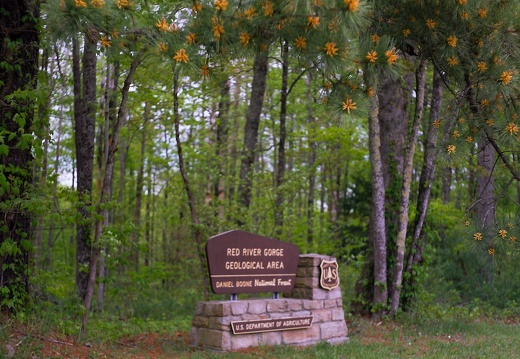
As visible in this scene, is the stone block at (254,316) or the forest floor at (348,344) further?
the stone block at (254,316)

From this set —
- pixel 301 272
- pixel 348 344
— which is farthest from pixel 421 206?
pixel 348 344

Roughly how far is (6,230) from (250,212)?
677cm

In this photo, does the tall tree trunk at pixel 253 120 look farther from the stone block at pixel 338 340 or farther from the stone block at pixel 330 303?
the stone block at pixel 338 340

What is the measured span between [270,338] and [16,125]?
4391mm

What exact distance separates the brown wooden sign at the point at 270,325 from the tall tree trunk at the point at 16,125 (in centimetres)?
276

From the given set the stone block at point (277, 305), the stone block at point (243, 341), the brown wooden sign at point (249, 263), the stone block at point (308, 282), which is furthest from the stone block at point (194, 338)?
the stone block at point (308, 282)

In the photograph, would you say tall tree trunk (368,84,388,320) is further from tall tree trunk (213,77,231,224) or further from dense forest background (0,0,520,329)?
tall tree trunk (213,77,231,224)

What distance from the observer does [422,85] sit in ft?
34.9

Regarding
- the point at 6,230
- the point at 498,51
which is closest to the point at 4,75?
the point at 6,230

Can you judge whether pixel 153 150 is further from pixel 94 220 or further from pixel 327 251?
pixel 94 220

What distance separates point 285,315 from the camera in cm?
817

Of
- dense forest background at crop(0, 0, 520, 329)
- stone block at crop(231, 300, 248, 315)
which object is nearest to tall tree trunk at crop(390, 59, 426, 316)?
dense forest background at crop(0, 0, 520, 329)

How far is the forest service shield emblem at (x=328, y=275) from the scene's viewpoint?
8.75m

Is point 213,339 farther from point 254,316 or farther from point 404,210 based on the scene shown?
point 404,210
